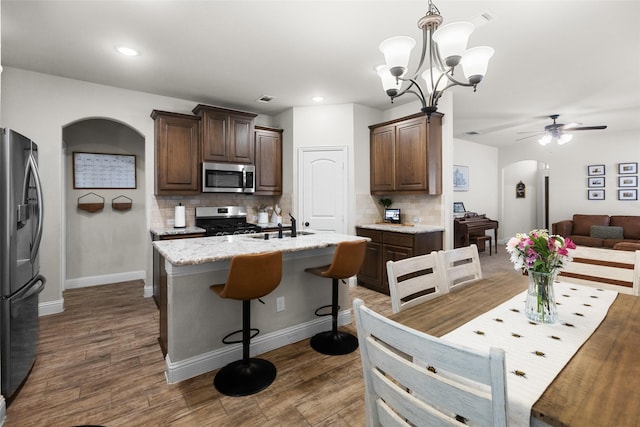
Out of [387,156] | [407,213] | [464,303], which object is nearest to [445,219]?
[407,213]

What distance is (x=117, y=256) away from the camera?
4.63 m

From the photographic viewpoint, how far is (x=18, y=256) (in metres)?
1.99

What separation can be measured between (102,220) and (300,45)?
12.7ft

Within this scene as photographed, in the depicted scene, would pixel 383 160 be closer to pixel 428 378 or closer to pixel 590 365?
pixel 590 365

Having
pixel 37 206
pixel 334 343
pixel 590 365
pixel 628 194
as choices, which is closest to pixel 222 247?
pixel 334 343

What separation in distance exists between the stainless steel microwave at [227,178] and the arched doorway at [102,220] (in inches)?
43.0

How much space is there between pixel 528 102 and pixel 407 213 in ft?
7.93

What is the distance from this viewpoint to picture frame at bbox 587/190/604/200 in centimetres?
655

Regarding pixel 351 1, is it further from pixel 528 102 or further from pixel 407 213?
pixel 528 102

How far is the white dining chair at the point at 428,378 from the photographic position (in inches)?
25.0

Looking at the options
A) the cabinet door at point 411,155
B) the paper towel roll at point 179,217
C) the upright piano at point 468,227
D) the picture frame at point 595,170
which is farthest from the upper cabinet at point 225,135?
the picture frame at point 595,170

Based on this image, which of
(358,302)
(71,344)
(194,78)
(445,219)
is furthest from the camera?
(445,219)

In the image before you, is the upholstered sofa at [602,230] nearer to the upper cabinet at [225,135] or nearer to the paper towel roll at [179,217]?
the upper cabinet at [225,135]

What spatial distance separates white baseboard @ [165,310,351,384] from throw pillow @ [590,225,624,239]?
20.4 feet
